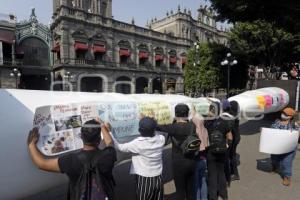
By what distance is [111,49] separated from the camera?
3725 centimetres

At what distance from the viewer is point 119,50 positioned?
38.3m

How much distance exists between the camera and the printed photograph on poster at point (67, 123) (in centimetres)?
377

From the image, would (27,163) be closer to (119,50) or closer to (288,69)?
(288,69)

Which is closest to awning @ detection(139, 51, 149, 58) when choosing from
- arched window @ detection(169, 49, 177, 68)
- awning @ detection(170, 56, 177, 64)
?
arched window @ detection(169, 49, 177, 68)

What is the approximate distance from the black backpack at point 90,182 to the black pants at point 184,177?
1.59 m

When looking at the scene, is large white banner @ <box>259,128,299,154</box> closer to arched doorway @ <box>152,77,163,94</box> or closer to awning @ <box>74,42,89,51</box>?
awning @ <box>74,42,89,51</box>

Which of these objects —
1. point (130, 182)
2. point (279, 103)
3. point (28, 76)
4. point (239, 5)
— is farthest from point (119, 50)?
point (130, 182)

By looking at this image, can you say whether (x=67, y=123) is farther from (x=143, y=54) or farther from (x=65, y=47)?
(x=143, y=54)

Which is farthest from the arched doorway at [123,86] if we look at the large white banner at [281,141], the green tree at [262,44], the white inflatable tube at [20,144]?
the white inflatable tube at [20,144]

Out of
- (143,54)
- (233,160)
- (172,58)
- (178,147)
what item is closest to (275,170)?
(233,160)

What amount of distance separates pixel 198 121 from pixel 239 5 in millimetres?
9628

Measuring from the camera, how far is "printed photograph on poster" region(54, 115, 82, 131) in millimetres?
3771

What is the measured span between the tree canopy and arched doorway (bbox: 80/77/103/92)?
23430 millimetres

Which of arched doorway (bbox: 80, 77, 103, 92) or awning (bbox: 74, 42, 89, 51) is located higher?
awning (bbox: 74, 42, 89, 51)
